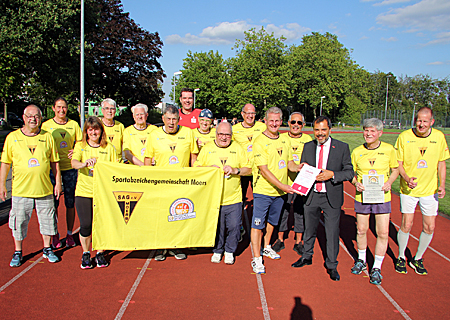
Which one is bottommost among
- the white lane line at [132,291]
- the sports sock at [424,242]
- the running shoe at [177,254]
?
the white lane line at [132,291]

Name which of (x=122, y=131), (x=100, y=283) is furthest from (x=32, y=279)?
(x=122, y=131)

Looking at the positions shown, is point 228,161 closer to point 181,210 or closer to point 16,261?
point 181,210

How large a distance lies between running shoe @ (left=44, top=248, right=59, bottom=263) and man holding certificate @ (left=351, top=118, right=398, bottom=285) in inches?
179

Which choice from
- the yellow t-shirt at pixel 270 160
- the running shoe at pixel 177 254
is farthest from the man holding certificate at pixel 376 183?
the running shoe at pixel 177 254

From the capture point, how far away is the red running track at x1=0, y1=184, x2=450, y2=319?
405 cm

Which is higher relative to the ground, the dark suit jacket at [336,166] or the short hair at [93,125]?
the short hair at [93,125]

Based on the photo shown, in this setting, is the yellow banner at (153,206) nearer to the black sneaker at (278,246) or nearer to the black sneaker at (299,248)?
the black sneaker at (278,246)

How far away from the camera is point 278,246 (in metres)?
6.04

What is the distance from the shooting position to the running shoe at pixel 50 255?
5.27 metres

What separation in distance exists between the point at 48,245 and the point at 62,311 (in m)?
1.73

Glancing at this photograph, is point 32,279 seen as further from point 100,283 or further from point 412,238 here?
point 412,238

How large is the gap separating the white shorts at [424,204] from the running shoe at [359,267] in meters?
1.01

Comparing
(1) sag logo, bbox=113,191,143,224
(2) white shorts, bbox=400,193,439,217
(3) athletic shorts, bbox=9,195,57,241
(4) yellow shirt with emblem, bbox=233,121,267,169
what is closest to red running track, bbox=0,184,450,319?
(3) athletic shorts, bbox=9,195,57,241

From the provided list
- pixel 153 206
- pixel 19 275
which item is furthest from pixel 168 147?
pixel 19 275
